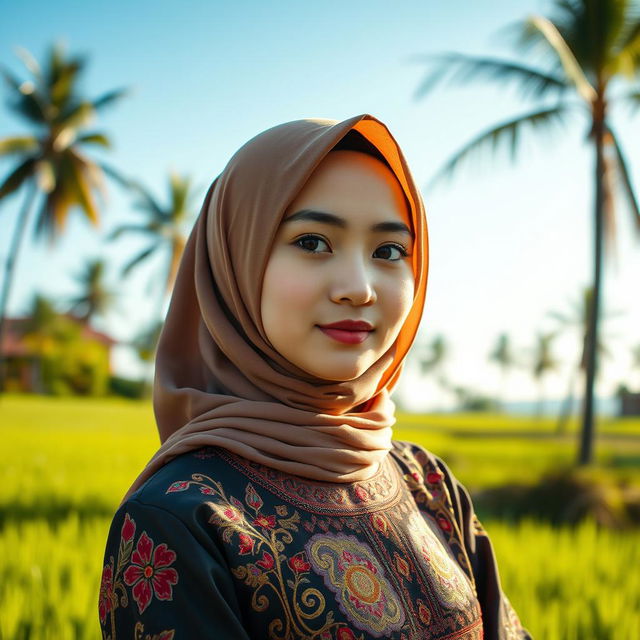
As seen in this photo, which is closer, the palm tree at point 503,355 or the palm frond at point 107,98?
the palm frond at point 107,98

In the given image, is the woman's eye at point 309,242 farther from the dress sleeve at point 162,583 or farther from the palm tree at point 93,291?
the palm tree at point 93,291

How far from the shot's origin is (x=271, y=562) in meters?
0.92

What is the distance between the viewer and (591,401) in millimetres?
8141

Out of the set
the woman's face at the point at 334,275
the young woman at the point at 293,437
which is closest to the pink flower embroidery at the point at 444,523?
the young woman at the point at 293,437

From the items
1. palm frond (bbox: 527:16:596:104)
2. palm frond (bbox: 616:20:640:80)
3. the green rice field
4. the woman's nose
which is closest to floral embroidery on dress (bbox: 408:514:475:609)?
the woman's nose

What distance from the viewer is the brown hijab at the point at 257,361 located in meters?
1.04

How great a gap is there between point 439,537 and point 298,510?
1.10ft

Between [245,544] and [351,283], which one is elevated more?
[351,283]

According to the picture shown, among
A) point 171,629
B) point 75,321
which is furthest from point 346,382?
point 75,321

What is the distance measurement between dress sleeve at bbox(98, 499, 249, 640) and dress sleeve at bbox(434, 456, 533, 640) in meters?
0.58

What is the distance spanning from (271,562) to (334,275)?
42 cm

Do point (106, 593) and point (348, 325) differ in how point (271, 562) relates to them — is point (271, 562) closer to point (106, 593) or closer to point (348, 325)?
point (106, 593)

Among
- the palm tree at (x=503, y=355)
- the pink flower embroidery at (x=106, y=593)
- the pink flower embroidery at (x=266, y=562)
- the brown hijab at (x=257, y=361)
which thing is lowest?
the palm tree at (x=503, y=355)

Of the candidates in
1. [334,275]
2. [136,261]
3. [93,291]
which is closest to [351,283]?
[334,275]
